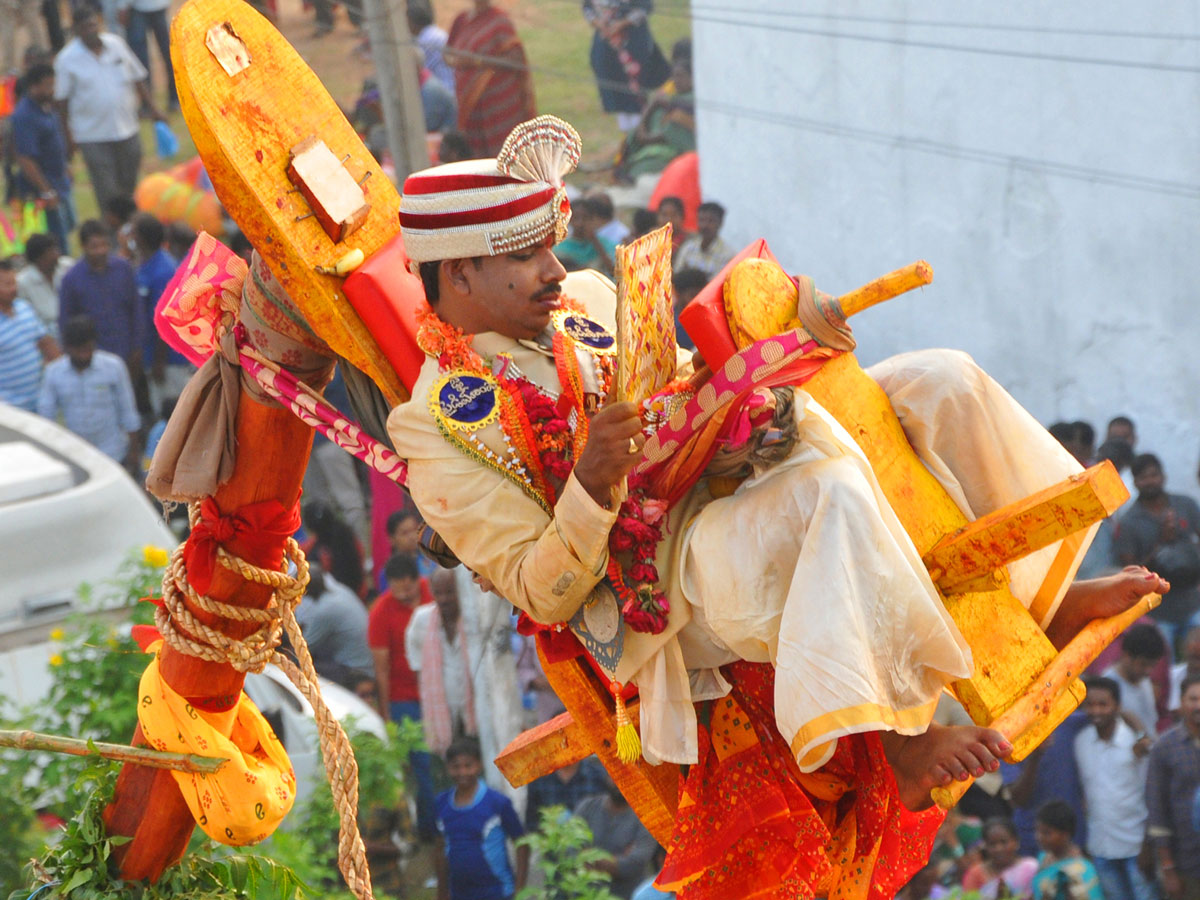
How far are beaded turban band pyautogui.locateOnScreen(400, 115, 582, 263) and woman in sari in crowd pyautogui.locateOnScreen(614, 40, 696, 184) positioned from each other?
780cm

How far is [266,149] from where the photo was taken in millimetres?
3717

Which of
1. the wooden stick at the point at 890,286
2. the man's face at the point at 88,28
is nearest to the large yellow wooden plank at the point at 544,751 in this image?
the wooden stick at the point at 890,286

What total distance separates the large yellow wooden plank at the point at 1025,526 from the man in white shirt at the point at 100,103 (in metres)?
9.19

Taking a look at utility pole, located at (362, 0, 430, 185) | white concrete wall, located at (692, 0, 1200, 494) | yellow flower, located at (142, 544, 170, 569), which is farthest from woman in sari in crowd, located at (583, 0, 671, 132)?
yellow flower, located at (142, 544, 170, 569)

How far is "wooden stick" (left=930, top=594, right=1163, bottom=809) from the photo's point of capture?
3266mm

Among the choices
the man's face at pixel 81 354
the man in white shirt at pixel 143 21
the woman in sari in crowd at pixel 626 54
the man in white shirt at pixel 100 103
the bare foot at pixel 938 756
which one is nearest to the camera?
the bare foot at pixel 938 756

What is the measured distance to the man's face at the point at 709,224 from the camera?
9.38 m

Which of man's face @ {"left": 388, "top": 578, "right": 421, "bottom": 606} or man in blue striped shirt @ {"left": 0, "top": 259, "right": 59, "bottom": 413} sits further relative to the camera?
man in blue striped shirt @ {"left": 0, "top": 259, "right": 59, "bottom": 413}

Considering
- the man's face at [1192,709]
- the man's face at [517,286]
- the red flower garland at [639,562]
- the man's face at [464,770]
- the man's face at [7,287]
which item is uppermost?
the man's face at [517,286]

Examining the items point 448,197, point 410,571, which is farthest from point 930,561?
point 410,571

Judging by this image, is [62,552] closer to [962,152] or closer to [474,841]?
[474,841]

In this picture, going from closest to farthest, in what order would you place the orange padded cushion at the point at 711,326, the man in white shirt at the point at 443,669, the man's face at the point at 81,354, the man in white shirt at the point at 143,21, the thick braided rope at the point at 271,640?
the orange padded cushion at the point at 711,326 < the thick braided rope at the point at 271,640 < the man in white shirt at the point at 443,669 < the man's face at the point at 81,354 < the man in white shirt at the point at 143,21

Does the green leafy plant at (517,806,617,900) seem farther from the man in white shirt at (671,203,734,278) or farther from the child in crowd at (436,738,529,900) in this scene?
the man in white shirt at (671,203,734,278)

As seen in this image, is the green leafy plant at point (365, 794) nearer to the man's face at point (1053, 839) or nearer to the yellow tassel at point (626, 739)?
the man's face at point (1053, 839)
